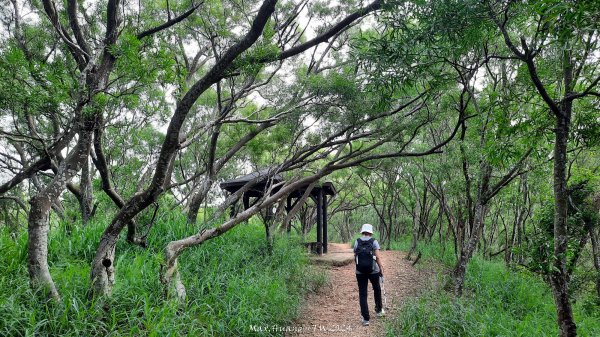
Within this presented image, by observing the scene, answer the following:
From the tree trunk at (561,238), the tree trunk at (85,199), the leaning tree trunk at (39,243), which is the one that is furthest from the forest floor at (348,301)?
the tree trunk at (85,199)

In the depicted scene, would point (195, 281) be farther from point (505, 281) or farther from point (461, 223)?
point (461, 223)

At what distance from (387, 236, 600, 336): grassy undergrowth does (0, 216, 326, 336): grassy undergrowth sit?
220 cm

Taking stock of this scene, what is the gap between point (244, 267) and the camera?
7.22 meters

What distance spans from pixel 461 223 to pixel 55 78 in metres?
11.3

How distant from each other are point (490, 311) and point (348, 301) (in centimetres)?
281

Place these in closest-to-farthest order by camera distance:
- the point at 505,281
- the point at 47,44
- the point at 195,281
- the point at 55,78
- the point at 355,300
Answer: the point at 55,78, the point at 195,281, the point at 47,44, the point at 355,300, the point at 505,281

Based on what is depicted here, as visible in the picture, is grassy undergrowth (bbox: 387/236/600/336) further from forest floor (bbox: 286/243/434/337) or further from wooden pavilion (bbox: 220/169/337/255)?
wooden pavilion (bbox: 220/169/337/255)

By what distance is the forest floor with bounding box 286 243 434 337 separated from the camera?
20.0ft

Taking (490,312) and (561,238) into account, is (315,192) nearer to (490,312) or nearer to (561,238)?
(490,312)

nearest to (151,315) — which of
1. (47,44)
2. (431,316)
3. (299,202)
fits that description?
(431,316)

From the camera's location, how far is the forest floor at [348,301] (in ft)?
20.0

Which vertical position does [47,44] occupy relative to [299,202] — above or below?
above

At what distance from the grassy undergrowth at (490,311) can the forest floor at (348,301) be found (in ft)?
1.81

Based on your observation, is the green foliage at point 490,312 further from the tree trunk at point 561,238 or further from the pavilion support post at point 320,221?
the pavilion support post at point 320,221
